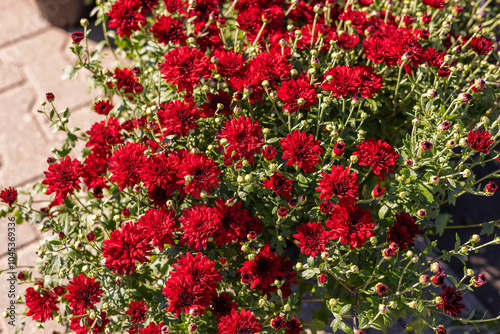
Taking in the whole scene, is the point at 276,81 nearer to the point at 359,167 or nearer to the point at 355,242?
the point at 359,167

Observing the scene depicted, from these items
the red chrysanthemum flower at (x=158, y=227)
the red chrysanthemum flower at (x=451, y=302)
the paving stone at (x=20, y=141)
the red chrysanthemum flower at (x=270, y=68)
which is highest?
the red chrysanthemum flower at (x=270, y=68)

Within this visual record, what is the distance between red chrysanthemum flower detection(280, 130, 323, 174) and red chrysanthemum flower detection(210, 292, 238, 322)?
68 cm

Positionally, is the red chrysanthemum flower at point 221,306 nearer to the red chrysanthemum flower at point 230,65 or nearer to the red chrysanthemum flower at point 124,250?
the red chrysanthemum flower at point 124,250

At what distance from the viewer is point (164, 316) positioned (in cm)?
213

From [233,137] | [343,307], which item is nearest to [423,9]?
[233,137]

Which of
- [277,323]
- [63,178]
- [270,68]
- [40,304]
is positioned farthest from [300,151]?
[40,304]

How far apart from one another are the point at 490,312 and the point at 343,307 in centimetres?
166

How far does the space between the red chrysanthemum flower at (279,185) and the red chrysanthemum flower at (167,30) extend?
100cm

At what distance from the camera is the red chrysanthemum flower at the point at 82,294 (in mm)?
1956

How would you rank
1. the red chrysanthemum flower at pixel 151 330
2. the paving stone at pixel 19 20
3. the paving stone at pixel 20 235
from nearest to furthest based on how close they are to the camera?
the red chrysanthemum flower at pixel 151 330, the paving stone at pixel 20 235, the paving stone at pixel 19 20

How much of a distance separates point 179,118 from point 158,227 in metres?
0.52

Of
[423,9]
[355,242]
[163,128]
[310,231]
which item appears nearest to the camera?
[355,242]

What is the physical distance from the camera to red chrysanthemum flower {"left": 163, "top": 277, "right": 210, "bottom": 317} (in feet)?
5.74

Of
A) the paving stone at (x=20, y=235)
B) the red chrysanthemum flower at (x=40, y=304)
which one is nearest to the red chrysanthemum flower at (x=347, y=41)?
the red chrysanthemum flower at (x=40, y=304)
